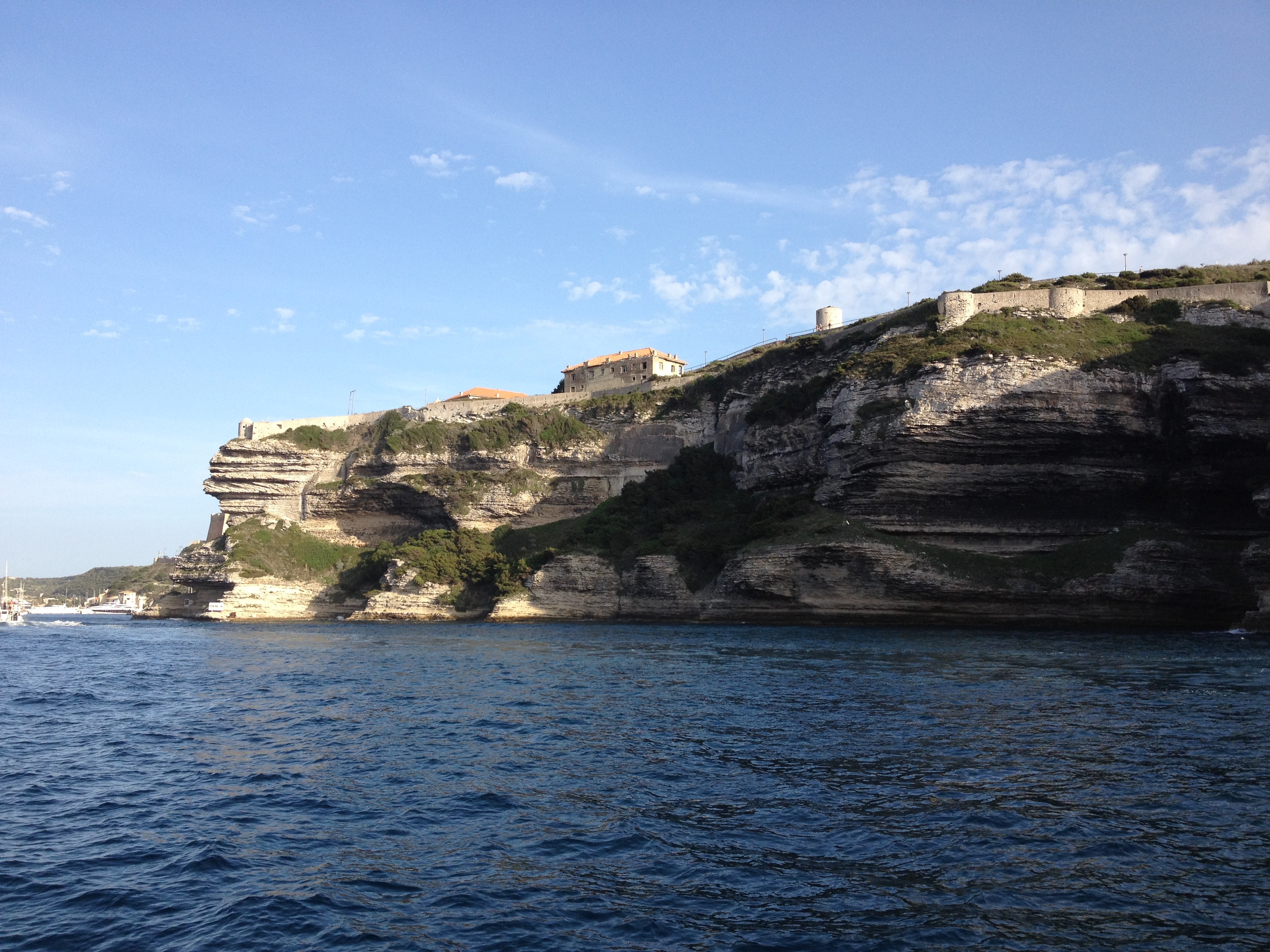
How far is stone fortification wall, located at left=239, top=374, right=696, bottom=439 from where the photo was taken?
319 ft

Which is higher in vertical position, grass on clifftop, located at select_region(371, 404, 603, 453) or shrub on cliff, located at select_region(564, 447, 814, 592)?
grass on clifftop, located at select_region(371, 404, 603, 453)

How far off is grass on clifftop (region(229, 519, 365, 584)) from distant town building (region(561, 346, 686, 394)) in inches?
1156

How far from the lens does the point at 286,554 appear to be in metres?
88.1

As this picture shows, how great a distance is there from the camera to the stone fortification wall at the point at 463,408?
9712 cm

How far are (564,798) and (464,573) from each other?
63006 millimetres

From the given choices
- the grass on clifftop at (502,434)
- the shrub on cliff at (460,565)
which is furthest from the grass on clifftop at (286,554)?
the grass on clifftop at (502,434)

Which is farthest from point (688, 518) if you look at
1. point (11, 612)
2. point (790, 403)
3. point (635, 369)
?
point (11, 612)

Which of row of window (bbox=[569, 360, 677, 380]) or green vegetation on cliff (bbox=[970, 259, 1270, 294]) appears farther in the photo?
row of window (bbox=[569, 360, 677, 380])

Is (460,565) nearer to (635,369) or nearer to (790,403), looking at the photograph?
(790,403)

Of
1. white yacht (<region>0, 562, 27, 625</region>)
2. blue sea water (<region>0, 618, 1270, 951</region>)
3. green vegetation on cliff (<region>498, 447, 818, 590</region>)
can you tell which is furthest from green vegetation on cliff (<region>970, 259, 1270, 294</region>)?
white yacht (<region>0, 562, 27, 625</region>)

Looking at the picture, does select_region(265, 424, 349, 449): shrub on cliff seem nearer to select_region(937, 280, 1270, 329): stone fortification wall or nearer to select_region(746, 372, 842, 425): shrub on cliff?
select_region(746, 372, 842, 425): shrub on cliff

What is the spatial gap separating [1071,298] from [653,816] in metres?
58.8

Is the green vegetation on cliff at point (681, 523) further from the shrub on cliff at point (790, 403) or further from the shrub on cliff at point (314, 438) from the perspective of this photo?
the shrub on cliff at point (314, 438)

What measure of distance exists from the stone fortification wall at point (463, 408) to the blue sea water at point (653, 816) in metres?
70.9
